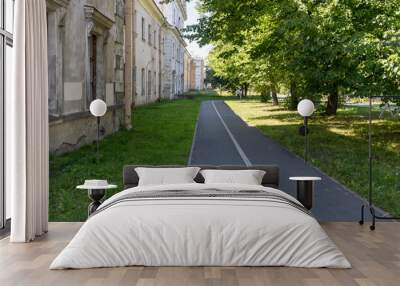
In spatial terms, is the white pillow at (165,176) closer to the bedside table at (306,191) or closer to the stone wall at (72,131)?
the bedside table at (306,191)

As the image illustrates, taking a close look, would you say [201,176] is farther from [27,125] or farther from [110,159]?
[110,159]

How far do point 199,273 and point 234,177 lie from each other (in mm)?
1833

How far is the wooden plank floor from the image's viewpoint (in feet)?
14.0

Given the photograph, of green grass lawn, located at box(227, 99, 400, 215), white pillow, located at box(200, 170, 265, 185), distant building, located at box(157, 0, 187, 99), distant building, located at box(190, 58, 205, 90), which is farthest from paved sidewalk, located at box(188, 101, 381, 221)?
distant building, located at box(190, 58, 205, 90)

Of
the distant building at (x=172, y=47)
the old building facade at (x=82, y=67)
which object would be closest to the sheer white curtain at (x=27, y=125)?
the old building facade at (x=82, y=67)

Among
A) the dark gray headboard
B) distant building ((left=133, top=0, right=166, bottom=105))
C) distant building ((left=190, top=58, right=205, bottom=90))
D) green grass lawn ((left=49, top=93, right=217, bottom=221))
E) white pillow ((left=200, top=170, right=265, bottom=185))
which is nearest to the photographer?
white pillow ((left=200, top=170, right=265, bottom=185))

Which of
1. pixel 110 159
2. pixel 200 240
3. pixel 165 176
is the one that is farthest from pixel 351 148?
pixel 200 240

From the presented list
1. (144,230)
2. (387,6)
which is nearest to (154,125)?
(387,6)

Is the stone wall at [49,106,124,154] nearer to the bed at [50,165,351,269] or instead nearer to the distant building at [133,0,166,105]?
the bed at [50,165,351,269]

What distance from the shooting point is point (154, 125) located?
1794 cm

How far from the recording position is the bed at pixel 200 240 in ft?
15.3

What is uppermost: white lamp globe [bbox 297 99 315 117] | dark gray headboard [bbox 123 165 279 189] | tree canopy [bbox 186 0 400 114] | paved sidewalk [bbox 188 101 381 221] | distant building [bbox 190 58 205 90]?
distant building [bbox 190 58 205 90]

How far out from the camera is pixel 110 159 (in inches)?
436

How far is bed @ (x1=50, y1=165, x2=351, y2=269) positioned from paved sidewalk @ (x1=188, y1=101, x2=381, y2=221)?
216 centimetres
